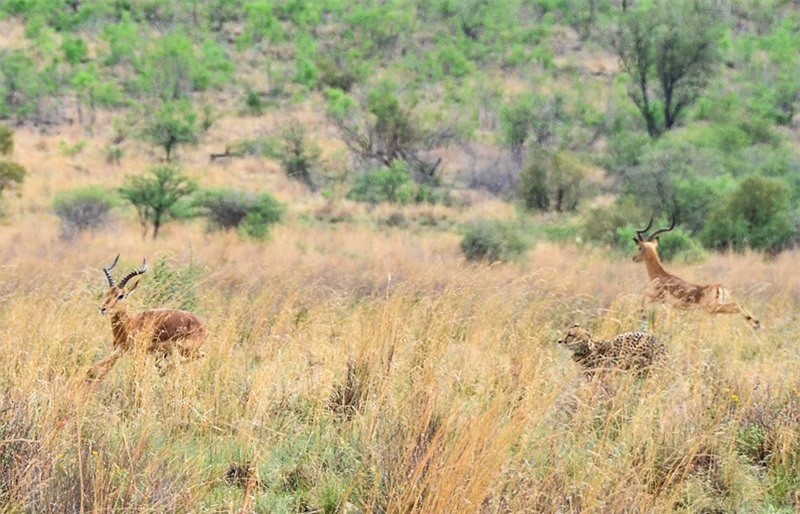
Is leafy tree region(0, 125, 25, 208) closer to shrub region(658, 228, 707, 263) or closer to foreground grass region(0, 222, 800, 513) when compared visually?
shrub region(658, 228, 707, 263)

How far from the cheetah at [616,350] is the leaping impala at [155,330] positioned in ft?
7.77

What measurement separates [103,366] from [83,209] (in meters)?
13.3

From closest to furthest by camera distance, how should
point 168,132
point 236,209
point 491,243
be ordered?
1. point 491,243
2. point 236,209
3. point 168,132

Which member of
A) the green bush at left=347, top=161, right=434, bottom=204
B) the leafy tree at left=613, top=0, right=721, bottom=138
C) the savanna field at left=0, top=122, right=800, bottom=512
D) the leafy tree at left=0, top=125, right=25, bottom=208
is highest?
the leafy tree at left=613, top=0, right=721, bottom=138

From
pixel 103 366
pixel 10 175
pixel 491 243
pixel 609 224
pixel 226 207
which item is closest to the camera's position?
pixel 103 366

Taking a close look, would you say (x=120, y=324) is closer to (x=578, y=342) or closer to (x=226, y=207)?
(x=578, y=342)

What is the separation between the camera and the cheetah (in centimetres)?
525

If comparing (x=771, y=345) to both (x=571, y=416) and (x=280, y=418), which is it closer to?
(x=571, y=416)

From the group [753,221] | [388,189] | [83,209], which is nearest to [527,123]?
[388,189]

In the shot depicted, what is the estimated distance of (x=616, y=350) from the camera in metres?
5.48

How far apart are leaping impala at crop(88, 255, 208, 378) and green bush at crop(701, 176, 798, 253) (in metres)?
13.7

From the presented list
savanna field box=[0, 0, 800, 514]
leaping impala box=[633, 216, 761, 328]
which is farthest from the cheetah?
leaping impala box=[633, 216, 761, 328]

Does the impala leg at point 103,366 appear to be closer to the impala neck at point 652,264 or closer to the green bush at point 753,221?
the impala neck at point 652,264

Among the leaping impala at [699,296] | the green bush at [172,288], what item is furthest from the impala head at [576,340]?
the green bush at [172,288]
